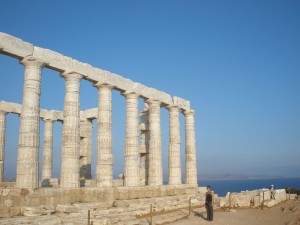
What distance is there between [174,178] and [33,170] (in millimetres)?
15617

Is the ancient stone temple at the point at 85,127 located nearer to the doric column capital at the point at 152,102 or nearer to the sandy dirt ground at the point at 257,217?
the doric column capital at the point at 152,102

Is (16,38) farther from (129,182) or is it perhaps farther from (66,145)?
(129,182)

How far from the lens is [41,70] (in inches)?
834

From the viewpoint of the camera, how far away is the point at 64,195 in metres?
20.5

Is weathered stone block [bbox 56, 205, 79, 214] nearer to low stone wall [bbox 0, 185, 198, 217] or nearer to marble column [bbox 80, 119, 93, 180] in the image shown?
low stone wall [bbox 0, 185, 198, 217]

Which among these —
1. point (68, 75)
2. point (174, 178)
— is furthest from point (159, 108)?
point (68, 75)

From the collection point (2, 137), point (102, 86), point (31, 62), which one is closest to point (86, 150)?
point (2, 137)

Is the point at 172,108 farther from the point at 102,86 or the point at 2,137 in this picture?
the point at 2,137

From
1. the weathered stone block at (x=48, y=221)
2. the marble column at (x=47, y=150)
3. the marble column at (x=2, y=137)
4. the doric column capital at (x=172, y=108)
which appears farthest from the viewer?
the marble column at (x=47, y=150)

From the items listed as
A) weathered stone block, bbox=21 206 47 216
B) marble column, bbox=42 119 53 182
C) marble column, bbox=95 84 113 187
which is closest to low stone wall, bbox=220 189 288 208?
marble column, bbox=95 84 113 187

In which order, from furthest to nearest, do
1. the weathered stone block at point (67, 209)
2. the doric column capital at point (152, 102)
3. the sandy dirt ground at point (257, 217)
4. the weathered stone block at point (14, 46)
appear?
1. the doric column capital at point (152, 102)
2. the weathered stone block at point (14, 46)
3. the weathered stone block at point (67, 209)
4. the sandy dirt ground at point (257, 217)

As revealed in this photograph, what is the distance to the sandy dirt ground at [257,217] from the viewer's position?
Answer: 53.3 ft

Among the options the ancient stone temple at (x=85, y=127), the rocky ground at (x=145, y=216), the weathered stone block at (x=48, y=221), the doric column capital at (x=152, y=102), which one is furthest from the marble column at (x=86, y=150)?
the weathered stone block at (x=48, y=221)

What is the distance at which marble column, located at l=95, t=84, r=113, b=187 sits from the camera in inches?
972
